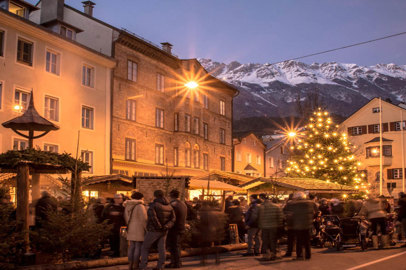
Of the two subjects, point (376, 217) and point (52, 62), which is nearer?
point (376, 217)

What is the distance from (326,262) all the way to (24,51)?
2050cm


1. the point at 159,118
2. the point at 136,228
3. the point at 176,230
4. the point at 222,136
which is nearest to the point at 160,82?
the point at 159,118

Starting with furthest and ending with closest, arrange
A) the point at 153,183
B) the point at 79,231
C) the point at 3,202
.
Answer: the point at 153,183
the point at 79,231
the point at 3,202

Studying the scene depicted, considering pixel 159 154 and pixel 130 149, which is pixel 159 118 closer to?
pixel 159 154

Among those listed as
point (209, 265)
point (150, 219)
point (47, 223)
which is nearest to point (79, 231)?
point (47, 223)

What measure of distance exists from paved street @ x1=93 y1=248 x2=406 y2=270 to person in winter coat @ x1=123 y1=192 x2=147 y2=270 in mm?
1088

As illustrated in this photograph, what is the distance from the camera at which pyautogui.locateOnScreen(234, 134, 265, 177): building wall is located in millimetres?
52312

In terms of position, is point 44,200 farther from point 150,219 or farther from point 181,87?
point 181,87

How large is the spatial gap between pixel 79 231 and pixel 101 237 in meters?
0.77

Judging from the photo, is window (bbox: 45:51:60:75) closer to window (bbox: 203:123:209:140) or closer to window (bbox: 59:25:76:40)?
window (bbox: 59:25:76:40)

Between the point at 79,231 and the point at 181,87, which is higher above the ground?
the point at 181,87

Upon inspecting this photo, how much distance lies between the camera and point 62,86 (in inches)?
1155

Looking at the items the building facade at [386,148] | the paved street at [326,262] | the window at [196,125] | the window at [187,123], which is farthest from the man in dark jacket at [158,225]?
the building facade at [386,148]

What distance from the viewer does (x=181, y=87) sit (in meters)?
41.0
